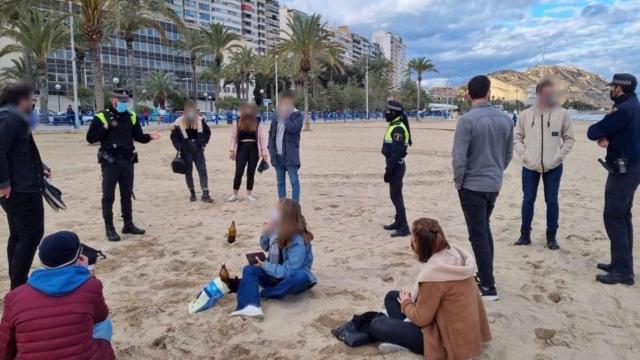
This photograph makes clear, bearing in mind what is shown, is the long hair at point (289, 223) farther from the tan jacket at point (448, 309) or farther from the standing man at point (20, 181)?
the standing man at point (20, 181)

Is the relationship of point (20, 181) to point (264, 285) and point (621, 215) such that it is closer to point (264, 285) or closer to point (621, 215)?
point (264, 285)

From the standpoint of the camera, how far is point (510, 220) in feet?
23.9

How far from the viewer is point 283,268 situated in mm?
4117

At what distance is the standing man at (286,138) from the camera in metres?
7.18

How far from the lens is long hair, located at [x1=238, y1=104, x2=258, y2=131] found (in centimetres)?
845

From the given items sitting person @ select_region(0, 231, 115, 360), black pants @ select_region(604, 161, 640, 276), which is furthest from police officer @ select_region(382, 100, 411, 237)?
sitting person @ select_region(0, 231, 115, 360)

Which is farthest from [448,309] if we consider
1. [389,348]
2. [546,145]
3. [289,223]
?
[546,145]

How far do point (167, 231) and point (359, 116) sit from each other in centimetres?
6432

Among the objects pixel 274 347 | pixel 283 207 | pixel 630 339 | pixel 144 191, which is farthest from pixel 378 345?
pixel 144 191

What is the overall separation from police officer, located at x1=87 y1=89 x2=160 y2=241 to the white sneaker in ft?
10.1

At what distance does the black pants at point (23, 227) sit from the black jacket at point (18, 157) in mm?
83

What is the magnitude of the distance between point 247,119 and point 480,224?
5160 millimetres

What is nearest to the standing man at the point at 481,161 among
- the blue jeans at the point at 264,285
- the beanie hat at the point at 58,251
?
the blue jeans at the point at 264,285

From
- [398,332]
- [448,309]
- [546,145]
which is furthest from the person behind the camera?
[546,145]
